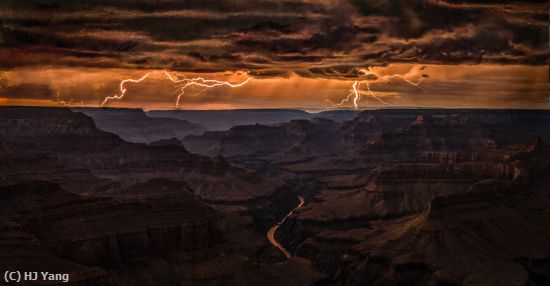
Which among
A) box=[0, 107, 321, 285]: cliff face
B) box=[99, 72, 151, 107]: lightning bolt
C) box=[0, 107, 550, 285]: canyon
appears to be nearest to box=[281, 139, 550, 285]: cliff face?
box=[0, 107, 550, 285]: canyon

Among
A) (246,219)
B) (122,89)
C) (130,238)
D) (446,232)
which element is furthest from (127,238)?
(246,219)

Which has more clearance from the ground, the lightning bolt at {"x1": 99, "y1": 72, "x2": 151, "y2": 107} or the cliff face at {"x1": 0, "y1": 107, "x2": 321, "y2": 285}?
the lightning bolt at {"x1": 99, "y1": 72, "x2": 151, "y2": 107}

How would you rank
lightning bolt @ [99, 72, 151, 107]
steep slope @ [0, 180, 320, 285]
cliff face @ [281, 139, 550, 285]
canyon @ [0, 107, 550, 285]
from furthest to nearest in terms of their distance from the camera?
cliff face @ [281, 139, 550, 285] < canyon @ [0, 107, 550, 285] < steep slope @ [0, 180, 320, 285] < lightning bolt @ [99, 72, 151, 107]

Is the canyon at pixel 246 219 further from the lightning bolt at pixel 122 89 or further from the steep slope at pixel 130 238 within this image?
the lightning bolt at pixel 122 89

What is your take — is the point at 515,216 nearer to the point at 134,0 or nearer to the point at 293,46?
the point at 293,46

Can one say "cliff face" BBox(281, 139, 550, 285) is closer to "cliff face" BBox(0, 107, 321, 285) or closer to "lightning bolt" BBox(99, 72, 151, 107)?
"cliff face" BBox(0, 107, 321, 285)

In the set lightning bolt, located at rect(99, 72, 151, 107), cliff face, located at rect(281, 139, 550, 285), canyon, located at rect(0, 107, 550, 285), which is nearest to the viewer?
lightning bolt, located at rect(99, 72, 151, 107)

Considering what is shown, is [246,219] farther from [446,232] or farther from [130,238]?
[130,238]

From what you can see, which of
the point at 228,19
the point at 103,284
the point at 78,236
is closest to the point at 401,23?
the point at 228,19
